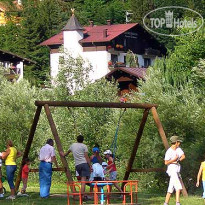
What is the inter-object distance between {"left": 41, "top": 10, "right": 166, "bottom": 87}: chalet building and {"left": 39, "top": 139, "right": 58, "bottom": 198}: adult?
220ft

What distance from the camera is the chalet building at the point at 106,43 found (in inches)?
3580

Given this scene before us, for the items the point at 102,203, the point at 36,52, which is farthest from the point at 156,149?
the point at 36,52

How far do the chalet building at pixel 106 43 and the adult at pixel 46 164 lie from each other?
67056 mm

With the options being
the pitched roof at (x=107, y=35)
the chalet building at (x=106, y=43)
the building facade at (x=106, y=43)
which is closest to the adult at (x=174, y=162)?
the chalet building at (x=106, y=43)

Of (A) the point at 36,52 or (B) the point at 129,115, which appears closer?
(B) the point at 129,115

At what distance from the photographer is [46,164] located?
70.9 feet

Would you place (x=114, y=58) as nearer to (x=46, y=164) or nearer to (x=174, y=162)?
(x=46, y=164)

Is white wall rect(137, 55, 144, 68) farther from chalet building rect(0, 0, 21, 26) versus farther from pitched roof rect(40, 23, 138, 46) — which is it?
chalet building rect(0, 0, 21, 26)

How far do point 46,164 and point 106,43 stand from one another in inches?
2751

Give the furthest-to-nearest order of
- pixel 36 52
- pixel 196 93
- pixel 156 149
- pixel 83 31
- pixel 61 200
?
pixel 36 52 → pixel 83 31 → pixel 196 93 → pixel 156 149 → pixel 61 200

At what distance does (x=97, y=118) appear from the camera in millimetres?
40438

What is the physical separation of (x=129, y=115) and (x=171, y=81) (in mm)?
10396

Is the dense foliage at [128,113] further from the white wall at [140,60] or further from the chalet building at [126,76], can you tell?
the white wall at [140,60]

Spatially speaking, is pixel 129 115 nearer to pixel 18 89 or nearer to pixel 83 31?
pixel 18 89
